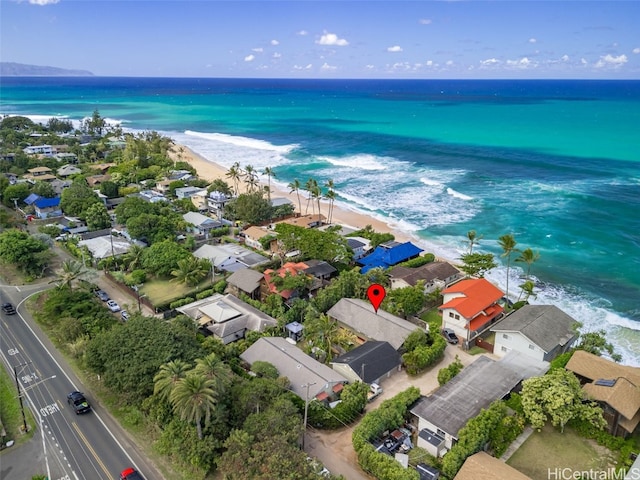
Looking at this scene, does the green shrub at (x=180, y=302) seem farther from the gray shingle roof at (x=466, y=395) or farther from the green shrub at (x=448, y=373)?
the gray shingle roof at (x=466, y=395)

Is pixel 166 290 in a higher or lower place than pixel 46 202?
lower

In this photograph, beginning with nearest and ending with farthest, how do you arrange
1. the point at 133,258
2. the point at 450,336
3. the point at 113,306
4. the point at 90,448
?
1. the point at 90,448
2. the point at 450,336
3. the point at 113,306
4. the point at 133,258

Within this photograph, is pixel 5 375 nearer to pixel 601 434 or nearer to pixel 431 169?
pixel 601 434

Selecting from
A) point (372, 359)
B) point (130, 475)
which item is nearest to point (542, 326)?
point (372, 359)

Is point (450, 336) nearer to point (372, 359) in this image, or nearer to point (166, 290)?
point (372, 359)

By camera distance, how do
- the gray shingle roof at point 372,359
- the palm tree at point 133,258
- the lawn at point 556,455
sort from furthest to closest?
1. the palm tree at point 133,258
2. the gray shingle roof at point 372,359
3. the lawn at point 556,455

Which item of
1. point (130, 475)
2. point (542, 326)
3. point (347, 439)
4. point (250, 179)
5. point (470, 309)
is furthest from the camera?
point (250, 179)

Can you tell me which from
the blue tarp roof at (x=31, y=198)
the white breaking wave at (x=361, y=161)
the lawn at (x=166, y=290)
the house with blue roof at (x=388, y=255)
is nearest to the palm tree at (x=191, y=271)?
the lawn at (x=166, y=290)
